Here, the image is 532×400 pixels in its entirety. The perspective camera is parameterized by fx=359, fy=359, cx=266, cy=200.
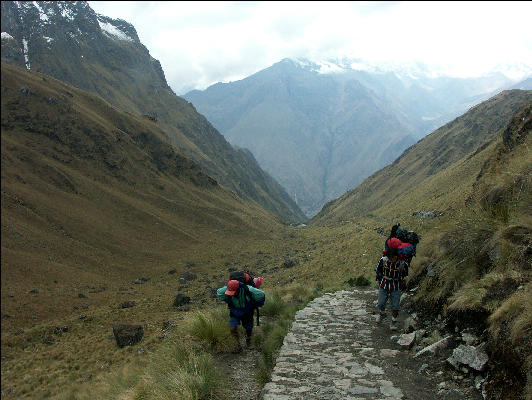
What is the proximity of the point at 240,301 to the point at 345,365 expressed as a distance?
2.39 m

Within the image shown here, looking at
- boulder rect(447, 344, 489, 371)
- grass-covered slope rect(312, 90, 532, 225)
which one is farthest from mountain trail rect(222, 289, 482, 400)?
grass-covered slope rect(312, 90, 532, 225)

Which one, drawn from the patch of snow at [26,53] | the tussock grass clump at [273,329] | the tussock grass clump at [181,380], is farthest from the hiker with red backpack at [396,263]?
the patch of snow at [26,53]

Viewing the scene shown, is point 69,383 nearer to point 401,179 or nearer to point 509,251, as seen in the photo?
point 509,251

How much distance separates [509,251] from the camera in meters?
5.99

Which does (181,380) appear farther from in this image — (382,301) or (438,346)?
(382,301)

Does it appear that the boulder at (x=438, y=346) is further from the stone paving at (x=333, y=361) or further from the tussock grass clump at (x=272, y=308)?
the tussock grass clump at (x=272, y=308)

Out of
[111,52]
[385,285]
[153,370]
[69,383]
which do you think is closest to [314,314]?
[385,285]

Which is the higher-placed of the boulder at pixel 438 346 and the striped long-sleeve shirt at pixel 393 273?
the striped long-sleeve shirt at pixel 393 273

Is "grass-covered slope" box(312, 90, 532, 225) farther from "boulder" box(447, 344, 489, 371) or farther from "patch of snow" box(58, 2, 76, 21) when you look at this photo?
"patch of snow" box(58, 2, 76, 21)

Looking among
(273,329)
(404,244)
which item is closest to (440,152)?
(404,244)

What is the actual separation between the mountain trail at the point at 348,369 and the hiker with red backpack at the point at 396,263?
0.71 meters

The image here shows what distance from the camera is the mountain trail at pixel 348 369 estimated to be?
17.0ft

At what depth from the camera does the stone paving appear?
529 cm

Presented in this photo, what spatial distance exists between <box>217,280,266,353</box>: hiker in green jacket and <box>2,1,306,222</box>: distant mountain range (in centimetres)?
11185
